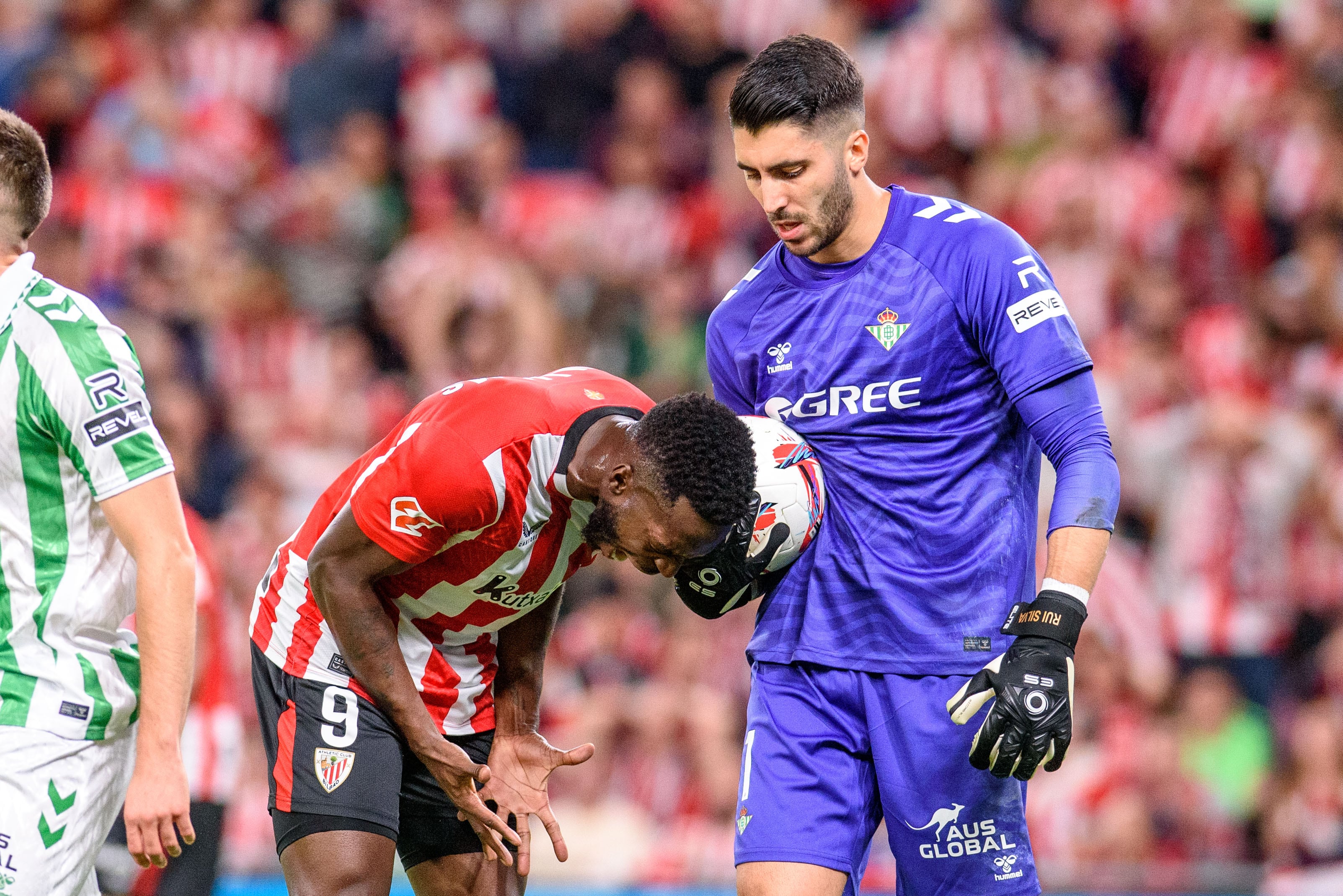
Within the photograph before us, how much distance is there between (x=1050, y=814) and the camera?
7992mm

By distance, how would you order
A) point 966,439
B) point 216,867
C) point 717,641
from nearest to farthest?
point 966,439 → point 216,867 → point 717,641

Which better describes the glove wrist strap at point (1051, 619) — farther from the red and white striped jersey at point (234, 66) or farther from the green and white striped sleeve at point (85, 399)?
the red and white striped jersey at point (234, 66)

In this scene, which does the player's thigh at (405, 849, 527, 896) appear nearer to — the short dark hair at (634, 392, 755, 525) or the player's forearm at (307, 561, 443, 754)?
the player's forearm at (307, 561, 443, 754)

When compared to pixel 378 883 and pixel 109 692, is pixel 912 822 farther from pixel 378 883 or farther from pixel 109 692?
pixel 109 692

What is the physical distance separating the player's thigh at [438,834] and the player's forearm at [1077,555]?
1636 millimetres

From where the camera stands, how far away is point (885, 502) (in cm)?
391

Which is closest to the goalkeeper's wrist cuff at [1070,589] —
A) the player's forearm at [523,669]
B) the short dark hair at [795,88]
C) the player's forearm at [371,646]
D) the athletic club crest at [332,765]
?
the short dark hair at [795,88]

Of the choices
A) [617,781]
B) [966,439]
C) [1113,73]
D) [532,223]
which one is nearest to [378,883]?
[966,439]

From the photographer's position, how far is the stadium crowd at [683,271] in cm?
813

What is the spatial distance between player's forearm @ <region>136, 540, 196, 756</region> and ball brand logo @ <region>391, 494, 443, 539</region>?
0.49m

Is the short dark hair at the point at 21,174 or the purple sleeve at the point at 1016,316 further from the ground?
the short dark hair at the point at 21,174

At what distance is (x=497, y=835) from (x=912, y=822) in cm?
106

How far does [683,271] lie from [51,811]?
Result: 24.3 ft

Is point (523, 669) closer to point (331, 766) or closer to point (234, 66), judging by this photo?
point (331, 766)
